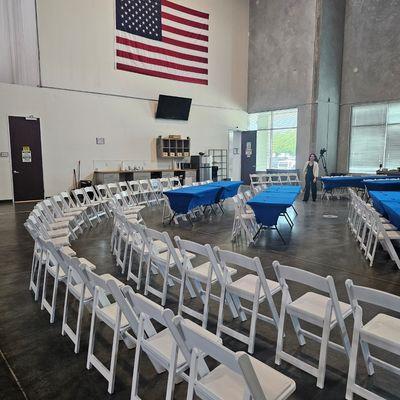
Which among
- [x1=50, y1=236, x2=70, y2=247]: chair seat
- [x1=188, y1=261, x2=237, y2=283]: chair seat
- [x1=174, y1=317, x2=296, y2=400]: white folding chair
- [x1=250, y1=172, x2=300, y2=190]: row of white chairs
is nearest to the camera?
[x1=174, y1=317, x2=296, y2=400]: white folding chair

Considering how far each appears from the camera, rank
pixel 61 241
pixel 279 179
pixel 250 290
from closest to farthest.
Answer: pixel 250 290 < pixel 61 241 < pixel 279 179

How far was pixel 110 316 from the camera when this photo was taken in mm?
2311

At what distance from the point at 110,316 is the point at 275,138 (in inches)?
571

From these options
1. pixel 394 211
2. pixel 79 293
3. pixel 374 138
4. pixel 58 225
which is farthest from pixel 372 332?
pixel 374 138

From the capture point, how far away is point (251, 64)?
15797 mm

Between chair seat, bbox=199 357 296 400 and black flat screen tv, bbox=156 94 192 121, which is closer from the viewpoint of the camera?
chair seat, bbox=199 357 296 400

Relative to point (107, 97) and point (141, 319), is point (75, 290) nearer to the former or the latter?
point (141, 319)

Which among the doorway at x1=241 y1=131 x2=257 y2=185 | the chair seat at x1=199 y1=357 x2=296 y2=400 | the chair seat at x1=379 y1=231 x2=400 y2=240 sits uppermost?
the doorway at x1=241 y1=131 x2=257 y2=185

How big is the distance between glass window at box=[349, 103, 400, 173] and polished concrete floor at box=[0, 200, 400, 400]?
8.41m

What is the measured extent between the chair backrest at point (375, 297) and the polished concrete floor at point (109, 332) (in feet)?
2.12

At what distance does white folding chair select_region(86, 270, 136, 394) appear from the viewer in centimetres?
209

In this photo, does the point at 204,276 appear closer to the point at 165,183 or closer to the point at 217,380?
the point at 217,380

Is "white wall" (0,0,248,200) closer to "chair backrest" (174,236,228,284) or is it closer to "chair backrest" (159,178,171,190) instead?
"chair backrest" (159,178,171,190)

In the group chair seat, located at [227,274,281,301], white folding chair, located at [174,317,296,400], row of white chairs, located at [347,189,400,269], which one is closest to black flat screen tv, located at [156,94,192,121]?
row of white chairs, located at [347,189,400,269]
